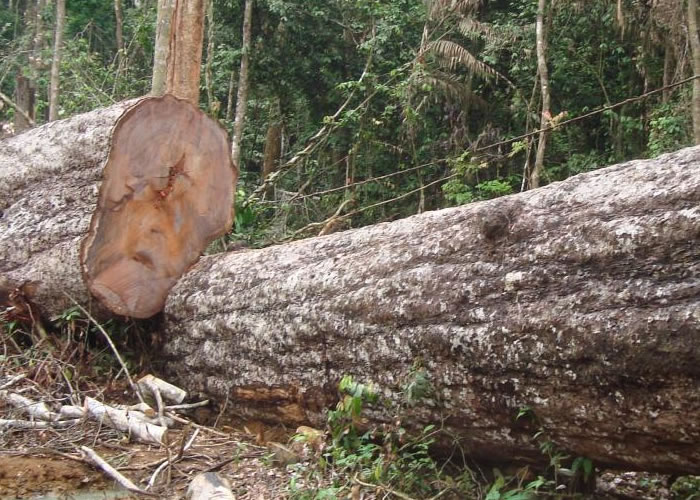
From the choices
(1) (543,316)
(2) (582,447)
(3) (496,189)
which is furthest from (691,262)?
(3) (496,189)

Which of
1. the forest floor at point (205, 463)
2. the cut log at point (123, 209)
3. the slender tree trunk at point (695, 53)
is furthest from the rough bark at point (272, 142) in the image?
the forest floor at point (205, 463)

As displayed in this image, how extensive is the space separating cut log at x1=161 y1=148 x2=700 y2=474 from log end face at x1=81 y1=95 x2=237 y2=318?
85 cm

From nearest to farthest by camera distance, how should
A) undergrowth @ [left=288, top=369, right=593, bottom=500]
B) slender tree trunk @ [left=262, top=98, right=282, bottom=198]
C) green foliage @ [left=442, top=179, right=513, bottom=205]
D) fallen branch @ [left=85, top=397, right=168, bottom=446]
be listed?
undergrowth @ [left=288, top=369, right=593, bottom=500], fallen branch @ [left=85, top=397, right=168, bottom=446], green foliage @ [left=442, top=179, right=513, bottom=205], slender tree trunk @ [left=262, top=98, right=282, bottom=198]

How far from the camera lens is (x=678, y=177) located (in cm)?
277

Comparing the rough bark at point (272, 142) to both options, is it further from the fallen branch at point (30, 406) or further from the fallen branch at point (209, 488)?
the fallen branch at point (209, 488)

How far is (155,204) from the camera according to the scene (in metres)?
4.86

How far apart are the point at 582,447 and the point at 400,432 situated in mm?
802

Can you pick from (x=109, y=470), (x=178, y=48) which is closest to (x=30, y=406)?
(x=109, y=470)

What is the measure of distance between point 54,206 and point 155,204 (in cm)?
77

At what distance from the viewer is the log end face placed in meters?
4.68

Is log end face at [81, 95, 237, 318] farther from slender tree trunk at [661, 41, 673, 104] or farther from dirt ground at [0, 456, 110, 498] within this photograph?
slender tree trunk at [661, 41, 673, 104]

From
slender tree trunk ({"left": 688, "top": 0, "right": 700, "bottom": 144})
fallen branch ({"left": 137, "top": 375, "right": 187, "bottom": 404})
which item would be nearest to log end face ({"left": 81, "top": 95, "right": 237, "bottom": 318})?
fallen branch ({"left": 137, "top": 375, "right": 187, "bottom": 404})

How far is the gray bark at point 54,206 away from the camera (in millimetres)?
4918

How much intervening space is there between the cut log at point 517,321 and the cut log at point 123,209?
88 centimetres
